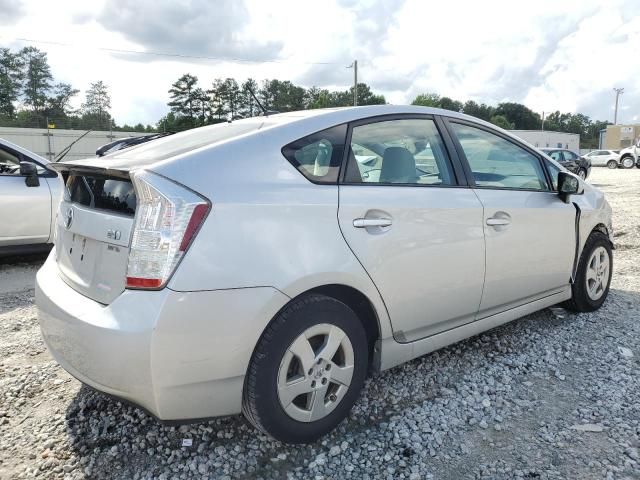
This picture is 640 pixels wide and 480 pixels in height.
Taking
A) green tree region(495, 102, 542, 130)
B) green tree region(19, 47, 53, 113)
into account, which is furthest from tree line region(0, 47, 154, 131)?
green tree region(495, 102, 542, 130)

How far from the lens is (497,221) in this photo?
311 cm

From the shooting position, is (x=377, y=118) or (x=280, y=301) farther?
(x=377, y=118)

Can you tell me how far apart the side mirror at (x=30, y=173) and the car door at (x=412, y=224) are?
14.7 ft

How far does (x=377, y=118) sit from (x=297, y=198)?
0.84 m

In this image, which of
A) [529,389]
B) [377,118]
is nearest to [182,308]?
[377,118]

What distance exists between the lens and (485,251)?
3.04 m

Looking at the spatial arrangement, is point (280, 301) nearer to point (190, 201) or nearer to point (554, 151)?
point (190, 201)

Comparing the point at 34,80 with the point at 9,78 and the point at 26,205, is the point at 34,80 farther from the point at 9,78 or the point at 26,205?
the point at 26,205

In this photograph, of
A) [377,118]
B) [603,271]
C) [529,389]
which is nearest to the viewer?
[377,118]

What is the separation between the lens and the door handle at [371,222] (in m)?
2.42

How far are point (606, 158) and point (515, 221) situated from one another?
135 feet

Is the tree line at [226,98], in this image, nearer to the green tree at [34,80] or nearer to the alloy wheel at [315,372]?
the green tree at [34,80]

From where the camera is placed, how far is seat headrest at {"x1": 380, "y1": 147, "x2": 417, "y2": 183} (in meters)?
2.71

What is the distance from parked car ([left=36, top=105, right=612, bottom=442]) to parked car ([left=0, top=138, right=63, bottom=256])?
3.49m
